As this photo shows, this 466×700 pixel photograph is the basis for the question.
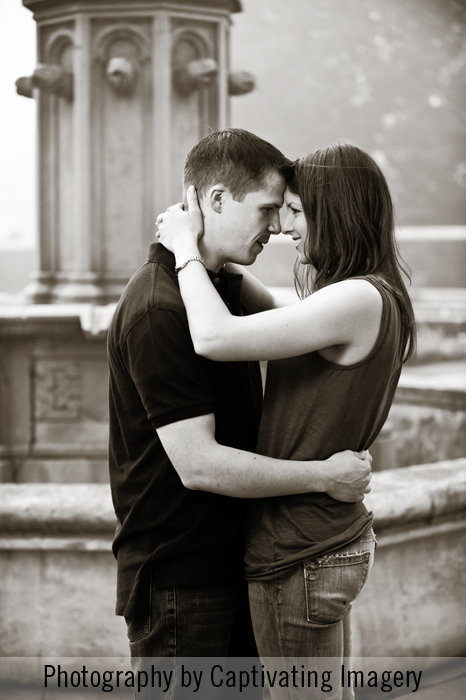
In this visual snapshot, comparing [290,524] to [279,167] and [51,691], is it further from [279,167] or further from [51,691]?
[51,691]

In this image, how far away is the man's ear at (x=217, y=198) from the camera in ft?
6.36

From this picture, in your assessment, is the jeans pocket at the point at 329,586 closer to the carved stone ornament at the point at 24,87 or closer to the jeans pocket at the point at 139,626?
the jeans pocket at the point at 139,626

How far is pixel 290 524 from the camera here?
1904 mm

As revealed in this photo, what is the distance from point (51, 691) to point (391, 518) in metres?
1.55

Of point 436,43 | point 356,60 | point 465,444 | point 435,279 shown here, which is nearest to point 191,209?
point 465,444

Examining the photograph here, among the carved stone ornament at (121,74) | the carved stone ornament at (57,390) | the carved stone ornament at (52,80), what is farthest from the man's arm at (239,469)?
the carved stone ornament at (52,80)

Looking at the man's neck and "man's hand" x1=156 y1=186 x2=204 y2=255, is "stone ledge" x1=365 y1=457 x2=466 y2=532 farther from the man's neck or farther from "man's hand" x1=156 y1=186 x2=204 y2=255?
"man's hand" x1=156 y1=186 x2=204 y2=255

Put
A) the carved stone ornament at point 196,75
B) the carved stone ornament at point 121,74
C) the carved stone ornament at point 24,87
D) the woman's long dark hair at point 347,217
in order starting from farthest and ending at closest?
the carved stone ornament at point 24,87 → the carved stone ornament at point 196,75 → the carved stone ornament at point 121,74 → the woman's long dark hair at point 347,217

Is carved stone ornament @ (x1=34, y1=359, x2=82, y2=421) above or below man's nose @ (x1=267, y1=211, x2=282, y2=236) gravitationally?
below

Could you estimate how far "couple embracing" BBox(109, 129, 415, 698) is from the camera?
5.89 ft

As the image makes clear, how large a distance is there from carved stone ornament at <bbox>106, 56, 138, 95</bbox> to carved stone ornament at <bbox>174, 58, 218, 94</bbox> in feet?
0.95

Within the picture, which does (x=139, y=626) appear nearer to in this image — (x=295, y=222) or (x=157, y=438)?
(x=157, y=438)

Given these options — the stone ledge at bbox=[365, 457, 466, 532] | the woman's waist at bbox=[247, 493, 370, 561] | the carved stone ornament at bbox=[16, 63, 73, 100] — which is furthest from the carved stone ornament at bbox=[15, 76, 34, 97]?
the woman's waist at bbox=[247, 493, 370, 561]

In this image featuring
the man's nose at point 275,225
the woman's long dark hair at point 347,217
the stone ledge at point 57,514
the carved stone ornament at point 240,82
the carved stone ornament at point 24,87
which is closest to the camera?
the woman's long dark hair at point 347,217
